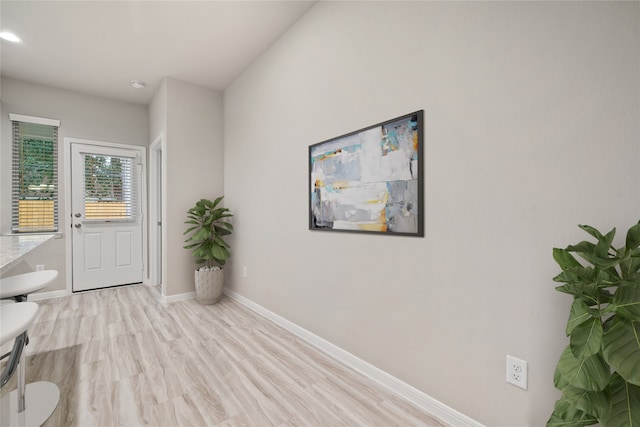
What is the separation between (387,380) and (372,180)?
1.28 metres

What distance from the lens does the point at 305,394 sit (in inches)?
70.7

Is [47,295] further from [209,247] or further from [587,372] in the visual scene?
[587,372]

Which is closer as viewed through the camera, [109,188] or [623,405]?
[623,405]

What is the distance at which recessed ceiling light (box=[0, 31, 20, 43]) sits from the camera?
9.01ft

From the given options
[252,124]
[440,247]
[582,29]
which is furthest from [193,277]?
[582,29]

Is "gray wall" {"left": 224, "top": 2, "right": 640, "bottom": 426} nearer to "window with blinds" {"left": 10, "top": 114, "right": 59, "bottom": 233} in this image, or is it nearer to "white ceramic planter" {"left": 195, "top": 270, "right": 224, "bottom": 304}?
"white ceramic planter" {"left": 195, "top": 270, "right": 224, "bottom": 304}

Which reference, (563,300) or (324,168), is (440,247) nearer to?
(563,300)

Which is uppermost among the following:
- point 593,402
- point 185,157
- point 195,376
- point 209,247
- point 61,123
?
point 61,123

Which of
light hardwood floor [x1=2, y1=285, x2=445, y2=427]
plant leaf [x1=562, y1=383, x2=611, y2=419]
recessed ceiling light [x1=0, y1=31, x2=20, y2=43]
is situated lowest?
light hardwood floor [x1=2, y1=285, x2=445, y2=427]

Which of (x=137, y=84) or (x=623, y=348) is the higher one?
(x=137, y=84)

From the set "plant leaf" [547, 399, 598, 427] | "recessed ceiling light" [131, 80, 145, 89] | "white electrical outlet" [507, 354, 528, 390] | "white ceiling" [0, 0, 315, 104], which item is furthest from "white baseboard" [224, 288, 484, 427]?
"recessed ceiling light" [131, 80, 145, 89]

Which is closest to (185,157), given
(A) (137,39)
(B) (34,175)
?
(A) (137,39)

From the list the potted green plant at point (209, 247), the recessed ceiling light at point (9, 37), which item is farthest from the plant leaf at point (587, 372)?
the recessed ceiling light at point (9, 37)

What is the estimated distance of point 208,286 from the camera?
346 centimetres
